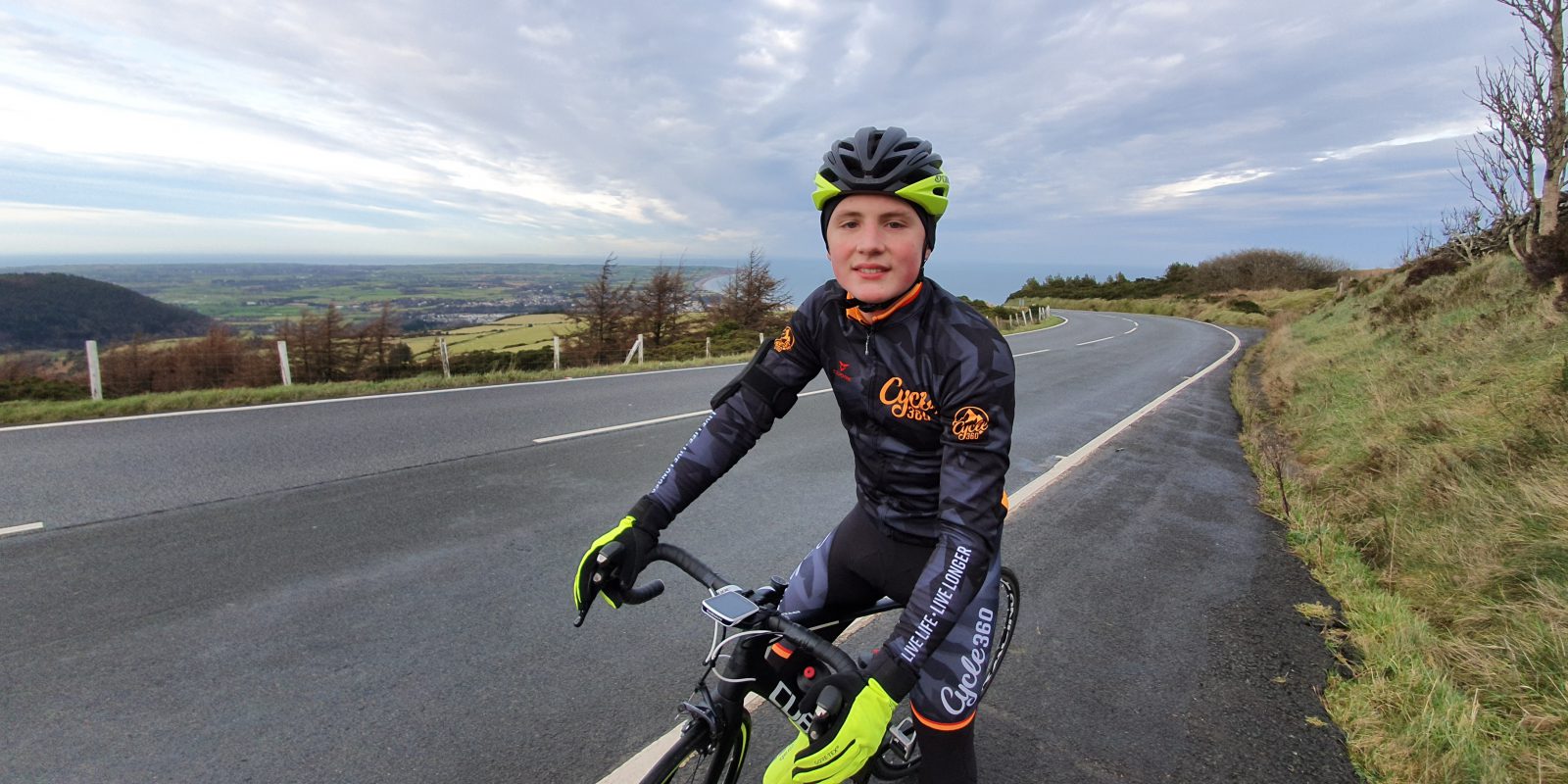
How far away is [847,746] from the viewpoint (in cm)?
136

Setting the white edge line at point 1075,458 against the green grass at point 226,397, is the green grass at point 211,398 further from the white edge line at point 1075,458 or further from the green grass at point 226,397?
the white edge line at point 1075,458

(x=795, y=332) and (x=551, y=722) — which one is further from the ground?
(x=795, y=332)

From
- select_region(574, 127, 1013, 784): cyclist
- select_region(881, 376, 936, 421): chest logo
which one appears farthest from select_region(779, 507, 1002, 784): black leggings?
select_region(881, 376, 936, 421): chest logo

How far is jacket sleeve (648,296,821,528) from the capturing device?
6.87 feet

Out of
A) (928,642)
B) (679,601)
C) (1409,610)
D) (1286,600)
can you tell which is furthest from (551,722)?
(1409,610)

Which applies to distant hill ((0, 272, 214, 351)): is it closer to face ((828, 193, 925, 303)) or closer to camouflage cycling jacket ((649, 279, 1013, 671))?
camouflage cycling jacket ((649, 279, 1013, 671))

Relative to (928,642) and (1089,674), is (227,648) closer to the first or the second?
(928,642)

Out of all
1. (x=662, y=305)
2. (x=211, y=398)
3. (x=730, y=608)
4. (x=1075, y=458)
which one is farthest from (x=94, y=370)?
(x=662, y=305)

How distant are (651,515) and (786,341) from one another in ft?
2.28

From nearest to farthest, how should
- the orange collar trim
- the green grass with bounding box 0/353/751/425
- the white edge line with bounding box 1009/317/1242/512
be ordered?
1. the orange collar trim
2. the white edge line with bounding box 1009/317/1242/512
3. the green grass with bounding box 0/353/751/425

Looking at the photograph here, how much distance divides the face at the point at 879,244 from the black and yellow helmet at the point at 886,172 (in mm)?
35

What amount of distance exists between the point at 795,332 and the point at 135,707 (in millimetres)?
3042

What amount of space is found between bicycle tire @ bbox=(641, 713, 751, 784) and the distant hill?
40776 millimetres

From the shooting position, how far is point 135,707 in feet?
8.67
